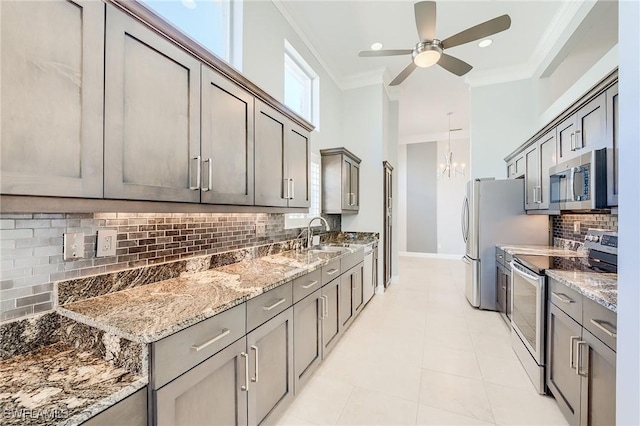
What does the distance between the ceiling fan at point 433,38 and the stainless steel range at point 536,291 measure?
1983 millimetres

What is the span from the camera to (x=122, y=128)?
1.11m

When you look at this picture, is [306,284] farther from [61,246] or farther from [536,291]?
[536,291]

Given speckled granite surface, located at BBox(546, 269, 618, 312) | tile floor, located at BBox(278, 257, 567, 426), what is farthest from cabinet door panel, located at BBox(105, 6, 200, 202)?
speckled granite surface, located at BBox(546, 269, 618, 312)

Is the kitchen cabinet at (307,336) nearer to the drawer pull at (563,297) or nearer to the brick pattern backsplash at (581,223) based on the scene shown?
the drawer pull at (563,297)

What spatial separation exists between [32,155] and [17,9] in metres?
0.45

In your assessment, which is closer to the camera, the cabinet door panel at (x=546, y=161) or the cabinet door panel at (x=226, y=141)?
the cabinet door panel at (x=226, y=141)

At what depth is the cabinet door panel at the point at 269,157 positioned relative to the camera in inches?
77.7

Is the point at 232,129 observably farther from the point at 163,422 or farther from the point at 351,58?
the point at 351,58

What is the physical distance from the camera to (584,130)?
88.1 inches

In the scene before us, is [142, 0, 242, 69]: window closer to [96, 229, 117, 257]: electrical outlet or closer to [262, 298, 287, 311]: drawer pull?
[96, 229, 117, 257]: electrical outlet

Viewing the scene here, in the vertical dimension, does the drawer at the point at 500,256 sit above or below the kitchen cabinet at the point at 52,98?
below

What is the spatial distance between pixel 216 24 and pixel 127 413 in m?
2.74

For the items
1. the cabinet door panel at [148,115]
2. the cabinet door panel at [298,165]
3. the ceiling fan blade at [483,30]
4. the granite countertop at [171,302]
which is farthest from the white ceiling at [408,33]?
the granite countertop at [171,302]

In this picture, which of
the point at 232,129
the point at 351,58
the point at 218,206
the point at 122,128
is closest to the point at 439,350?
the point at 218,206
